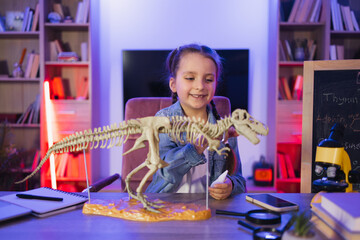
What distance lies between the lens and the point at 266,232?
2.56 feet

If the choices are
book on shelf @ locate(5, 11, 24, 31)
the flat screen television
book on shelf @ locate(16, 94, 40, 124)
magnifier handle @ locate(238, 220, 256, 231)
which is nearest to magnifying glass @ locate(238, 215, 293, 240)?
magnifier handle @ locate(238, 220, 256, 231)

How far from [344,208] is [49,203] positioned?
2.97 feet

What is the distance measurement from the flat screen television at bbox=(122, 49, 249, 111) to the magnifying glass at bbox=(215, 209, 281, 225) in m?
2.58

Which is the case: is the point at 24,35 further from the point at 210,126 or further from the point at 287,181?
the point at 287,181

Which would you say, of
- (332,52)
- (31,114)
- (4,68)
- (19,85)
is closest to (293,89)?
(332,52)

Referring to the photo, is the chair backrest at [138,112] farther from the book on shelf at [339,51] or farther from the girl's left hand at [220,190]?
the book on shelf at [339,51]

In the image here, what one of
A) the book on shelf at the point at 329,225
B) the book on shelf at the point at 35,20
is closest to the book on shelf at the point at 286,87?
the book on shelf at the point at 329,225

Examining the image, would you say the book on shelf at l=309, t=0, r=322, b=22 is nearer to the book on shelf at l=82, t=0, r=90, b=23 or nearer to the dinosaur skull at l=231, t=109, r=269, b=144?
the book on shelf at l=82, t=0, r=90, b=23

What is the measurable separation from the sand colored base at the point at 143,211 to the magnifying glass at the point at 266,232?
0.53 ft

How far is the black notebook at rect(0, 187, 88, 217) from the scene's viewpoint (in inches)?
37.4

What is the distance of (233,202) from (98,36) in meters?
2.98

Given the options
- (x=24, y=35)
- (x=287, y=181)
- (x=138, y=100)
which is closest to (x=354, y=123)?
(x=138, y=100)

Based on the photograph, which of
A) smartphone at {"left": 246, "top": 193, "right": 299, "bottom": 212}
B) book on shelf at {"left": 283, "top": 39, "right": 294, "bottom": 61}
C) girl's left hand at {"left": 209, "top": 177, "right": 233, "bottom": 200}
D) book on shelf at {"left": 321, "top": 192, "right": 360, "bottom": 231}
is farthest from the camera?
book on shelf at {"left": 283, "top": 39, "right": 294, "bottom": 61}

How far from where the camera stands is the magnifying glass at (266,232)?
0.74 meters
